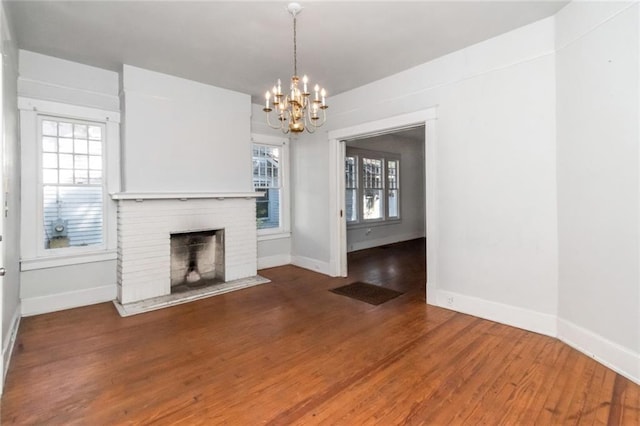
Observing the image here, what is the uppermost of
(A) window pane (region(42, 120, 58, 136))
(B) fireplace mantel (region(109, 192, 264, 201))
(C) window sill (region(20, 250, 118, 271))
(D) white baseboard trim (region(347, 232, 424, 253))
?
(A) window pane (region(42, 120, 58, 136))

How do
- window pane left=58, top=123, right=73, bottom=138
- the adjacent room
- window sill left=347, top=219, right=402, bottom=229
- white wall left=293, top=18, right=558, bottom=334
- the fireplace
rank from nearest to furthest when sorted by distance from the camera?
the adjacent room → white wall left=293, top=18, right=558, bottom=334 → window pane left=58, top=123, right=73, bottom=138 → the fireplace → window sill left=347, top=219, right=402, bottom=229

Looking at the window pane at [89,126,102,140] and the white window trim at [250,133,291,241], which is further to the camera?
the white window trim at [250,133,291,241]

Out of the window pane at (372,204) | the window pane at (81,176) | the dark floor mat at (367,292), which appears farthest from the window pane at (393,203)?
the window pane at (81,176)

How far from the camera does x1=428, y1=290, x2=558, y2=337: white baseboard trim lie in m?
2.81

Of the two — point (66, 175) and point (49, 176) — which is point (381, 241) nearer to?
point (66, 175)

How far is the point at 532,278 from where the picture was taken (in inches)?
114

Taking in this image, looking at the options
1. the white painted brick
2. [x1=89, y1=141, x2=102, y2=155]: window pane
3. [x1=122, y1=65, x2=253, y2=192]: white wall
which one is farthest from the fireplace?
[x1=89, y1=141, x2=102, y2=155]: window pane

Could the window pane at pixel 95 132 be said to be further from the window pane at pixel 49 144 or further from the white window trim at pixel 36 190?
the window pane at pixel 49 144

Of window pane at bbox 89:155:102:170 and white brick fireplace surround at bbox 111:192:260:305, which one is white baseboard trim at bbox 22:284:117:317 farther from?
window pane at bbox 89:155:102:170

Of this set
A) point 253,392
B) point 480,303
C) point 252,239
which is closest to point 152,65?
point 252,239

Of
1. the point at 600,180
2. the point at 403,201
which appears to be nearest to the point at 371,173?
the point at 403,201

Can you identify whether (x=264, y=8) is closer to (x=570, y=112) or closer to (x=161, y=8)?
(x=161, y=8)

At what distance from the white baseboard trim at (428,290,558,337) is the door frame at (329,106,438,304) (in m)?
0.18

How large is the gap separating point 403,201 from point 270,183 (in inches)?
171
